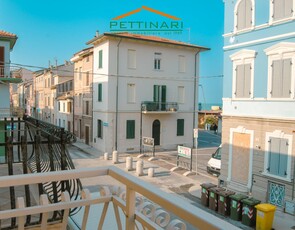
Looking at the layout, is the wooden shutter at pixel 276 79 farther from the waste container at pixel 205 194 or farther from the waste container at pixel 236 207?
the waste container at pixel 205 194

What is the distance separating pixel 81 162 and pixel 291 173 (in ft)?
49.9

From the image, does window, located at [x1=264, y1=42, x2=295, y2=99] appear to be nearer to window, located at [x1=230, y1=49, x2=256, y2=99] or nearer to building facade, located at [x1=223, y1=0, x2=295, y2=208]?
building facade, located at [x1=223, y1=0, x2=295, y2=208]

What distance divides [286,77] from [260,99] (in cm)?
157

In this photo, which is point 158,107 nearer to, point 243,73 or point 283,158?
point 243,73

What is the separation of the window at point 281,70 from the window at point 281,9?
1.19m

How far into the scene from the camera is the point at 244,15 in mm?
14031

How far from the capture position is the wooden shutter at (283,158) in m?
12.1

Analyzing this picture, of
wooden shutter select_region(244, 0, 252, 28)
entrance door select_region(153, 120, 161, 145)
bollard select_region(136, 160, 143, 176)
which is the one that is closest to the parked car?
bollard select_region(136, 160, 143, 176)

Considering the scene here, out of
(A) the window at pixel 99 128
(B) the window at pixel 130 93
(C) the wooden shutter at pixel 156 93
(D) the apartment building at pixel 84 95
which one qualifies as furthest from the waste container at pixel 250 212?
(D) the apartment building at pixel 84 95

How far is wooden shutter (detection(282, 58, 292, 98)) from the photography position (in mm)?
11984

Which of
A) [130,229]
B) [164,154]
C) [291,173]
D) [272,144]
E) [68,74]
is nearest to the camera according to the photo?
[130,229]

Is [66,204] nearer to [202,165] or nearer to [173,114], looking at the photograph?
[202,165]

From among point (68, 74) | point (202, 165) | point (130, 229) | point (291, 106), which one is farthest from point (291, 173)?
point (68, 74)

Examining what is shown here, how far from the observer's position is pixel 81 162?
2223 cm
